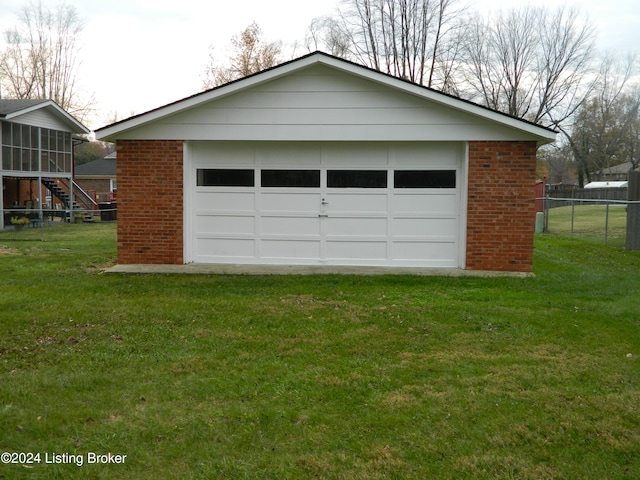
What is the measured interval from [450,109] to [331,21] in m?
30.6

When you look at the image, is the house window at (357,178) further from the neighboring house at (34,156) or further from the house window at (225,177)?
the neighboring house at (34,156)

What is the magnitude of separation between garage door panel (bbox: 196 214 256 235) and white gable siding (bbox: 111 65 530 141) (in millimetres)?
1482

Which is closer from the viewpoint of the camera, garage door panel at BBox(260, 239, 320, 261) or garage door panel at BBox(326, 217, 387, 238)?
garage door panel at BBox(326, 217, 387, 238)

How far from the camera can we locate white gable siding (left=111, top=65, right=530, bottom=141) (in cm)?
1071

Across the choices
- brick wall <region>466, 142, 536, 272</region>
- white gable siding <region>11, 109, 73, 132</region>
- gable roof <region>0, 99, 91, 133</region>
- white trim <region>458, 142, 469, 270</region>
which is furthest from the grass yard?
white gable siding <region>11, 109, 73, 132</region>

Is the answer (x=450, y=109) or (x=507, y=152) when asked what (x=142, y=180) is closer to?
(x=450, y=109)

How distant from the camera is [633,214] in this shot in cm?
1534

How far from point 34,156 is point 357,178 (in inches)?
806

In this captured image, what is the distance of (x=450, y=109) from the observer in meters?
10.7

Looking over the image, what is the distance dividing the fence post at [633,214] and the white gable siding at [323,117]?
21.0 ft

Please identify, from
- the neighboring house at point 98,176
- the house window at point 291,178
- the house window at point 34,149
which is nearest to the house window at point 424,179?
the house window at point 291,178

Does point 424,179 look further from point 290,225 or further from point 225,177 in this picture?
point 225,177

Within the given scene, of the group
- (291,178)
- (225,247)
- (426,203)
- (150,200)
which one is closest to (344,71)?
(291,178)

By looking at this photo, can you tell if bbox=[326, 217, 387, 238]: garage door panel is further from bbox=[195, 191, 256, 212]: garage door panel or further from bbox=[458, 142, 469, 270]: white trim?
bbox=[195, 191, 256, 212]: garage door panel
